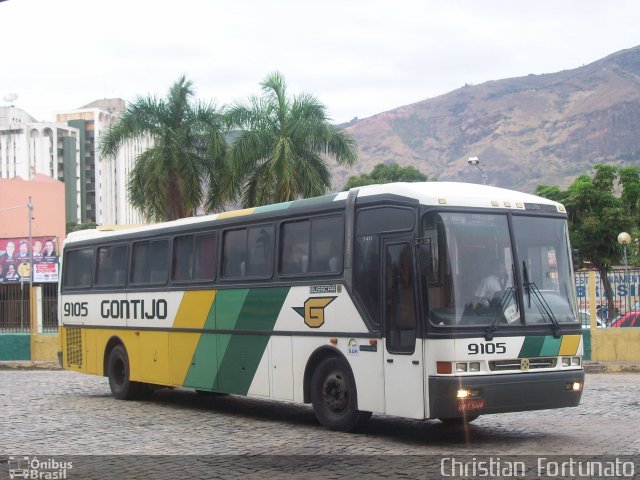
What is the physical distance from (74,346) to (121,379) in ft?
6.22

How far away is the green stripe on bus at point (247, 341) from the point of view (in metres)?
A: 12.7

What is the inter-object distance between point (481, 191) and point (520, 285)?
123 cm

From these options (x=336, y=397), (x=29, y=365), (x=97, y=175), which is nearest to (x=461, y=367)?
(x=336, y=397)

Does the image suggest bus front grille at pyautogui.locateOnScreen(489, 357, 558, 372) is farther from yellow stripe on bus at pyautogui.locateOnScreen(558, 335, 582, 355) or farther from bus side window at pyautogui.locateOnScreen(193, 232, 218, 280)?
bus side window at pyautogui.locateOnScreen(193, 232, 218, 280)

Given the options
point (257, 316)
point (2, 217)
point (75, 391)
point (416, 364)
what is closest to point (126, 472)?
point (416, 364)

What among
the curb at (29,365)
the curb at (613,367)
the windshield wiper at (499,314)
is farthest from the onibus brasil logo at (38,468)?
the curb at (29,365)

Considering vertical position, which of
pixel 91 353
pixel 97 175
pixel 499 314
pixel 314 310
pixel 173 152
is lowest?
pixel 91 353

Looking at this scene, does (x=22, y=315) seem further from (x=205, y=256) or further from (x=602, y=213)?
(x=602, y=213)

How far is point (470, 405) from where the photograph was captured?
9891mm

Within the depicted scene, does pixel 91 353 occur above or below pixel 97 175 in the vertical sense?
below

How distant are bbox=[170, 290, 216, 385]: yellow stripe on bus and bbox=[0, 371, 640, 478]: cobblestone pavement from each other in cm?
69

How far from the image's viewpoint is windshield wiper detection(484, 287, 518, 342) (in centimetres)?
1007

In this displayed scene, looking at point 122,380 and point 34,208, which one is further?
point 34,208

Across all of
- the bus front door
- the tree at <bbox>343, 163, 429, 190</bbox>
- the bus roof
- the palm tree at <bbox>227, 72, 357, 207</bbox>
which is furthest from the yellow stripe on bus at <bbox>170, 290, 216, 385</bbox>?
the tree at <bbox>343, 163, 429, 190</bbox>
